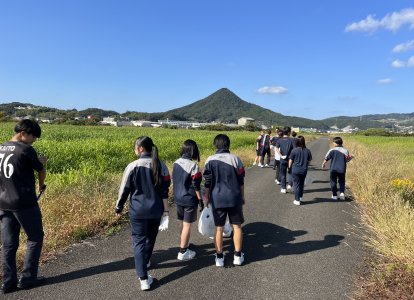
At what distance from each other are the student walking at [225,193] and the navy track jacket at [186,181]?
15 centimetres

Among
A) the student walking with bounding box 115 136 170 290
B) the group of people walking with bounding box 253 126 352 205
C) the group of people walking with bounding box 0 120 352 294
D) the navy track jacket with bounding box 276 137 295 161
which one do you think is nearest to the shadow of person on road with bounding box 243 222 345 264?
the group of people walking with bounding box 0 120 352 294

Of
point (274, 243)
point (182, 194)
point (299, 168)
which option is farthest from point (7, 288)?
point (299, 168)

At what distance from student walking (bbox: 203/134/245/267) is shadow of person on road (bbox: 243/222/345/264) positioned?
457 mm

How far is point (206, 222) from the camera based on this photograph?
17.0ft

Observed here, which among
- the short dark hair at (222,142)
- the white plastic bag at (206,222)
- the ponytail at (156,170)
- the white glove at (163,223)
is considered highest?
the short dark hair at (222,142)

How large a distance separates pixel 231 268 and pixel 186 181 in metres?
1.35

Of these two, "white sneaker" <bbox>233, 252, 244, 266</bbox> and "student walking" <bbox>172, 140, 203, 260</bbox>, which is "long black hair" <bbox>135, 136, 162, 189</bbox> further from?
"white sneaker" <bbox>233, 252, 244, 266</bbox>

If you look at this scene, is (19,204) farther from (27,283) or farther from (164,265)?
(164,265)

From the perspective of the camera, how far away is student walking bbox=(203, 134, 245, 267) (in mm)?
4680

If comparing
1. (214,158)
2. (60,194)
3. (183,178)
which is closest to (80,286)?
(183,178)

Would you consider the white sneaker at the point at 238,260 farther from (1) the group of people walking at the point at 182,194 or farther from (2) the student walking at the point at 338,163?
(2) the student walking at the point at 338,163

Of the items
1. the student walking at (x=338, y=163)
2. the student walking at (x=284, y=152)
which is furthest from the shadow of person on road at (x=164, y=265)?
the student walking at (x=284, y=152)

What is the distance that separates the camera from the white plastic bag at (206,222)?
5.15m

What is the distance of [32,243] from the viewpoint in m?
3.94
